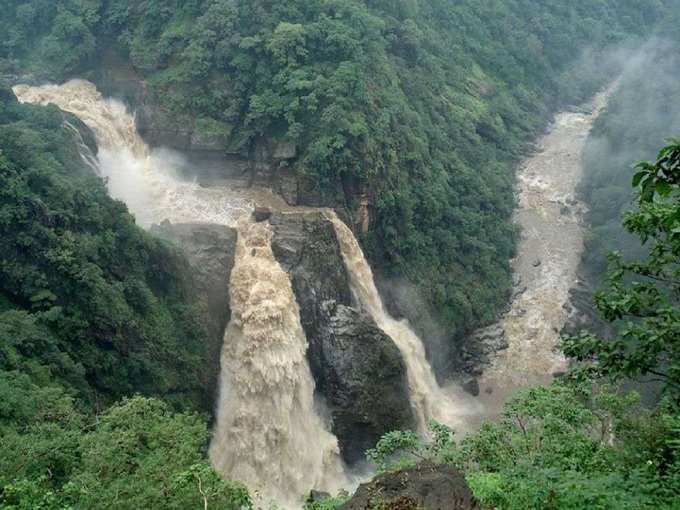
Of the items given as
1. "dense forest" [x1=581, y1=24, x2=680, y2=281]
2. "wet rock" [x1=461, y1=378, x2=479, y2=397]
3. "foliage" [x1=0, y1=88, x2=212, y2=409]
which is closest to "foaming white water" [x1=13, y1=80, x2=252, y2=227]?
"foliage" [x1=0, y1=88, x2=212, y2=409]

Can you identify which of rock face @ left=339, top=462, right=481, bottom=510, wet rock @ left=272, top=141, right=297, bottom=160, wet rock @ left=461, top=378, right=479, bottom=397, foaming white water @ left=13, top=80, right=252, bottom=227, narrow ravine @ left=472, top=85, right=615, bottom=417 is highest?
rock face @ left=339, top=462, right=481, bottom=510

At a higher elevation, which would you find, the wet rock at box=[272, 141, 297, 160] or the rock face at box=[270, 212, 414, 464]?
the wet rock at box=[272, 141, 297, 160]

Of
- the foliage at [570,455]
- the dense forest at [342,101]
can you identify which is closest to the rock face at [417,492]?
the foliage at [570,455]

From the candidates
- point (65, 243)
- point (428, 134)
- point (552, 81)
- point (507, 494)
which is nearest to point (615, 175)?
point (428, 134)

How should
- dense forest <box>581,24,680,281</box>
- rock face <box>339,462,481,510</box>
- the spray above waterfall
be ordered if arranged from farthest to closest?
dense forest <box>581,24,680,281</box>
the spray above waterfall
rock face <box>339,462,481,510</box>

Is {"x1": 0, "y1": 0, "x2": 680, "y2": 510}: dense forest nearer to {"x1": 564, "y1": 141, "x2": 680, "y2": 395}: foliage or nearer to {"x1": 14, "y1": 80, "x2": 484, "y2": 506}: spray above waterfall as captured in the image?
{"x1": 564, "y1": 141, "x2": 680, "y2": 395}: foliage

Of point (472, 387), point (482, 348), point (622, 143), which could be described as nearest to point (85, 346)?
point (472, 387)

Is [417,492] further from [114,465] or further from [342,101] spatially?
[342,101]
